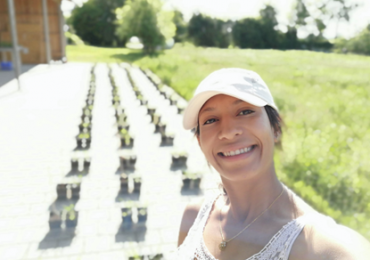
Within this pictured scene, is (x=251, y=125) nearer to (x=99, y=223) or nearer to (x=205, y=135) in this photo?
(x=205, y=135)

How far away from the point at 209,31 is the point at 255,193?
32547mm

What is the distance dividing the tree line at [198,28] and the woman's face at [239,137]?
15.8 metres

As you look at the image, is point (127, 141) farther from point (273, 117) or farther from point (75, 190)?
point (273, 117)

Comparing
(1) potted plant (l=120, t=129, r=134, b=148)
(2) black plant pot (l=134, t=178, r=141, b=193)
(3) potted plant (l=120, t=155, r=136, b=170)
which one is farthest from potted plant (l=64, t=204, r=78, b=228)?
(1) potted plant (l=120, t=129, r=134, b=148)

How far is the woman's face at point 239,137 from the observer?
1426mm

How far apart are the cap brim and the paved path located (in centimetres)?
31

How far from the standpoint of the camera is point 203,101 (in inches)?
59.4

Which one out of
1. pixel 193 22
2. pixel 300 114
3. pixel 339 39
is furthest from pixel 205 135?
A: pixel 193 22

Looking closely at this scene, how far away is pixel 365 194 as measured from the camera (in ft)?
15.9

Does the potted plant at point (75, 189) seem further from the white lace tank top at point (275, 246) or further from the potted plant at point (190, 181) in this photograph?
the white lace tank top at point (275, 246)

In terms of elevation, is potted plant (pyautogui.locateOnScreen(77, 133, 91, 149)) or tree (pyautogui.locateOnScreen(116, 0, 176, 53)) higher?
tree (pyautogui.locateOnScreen(116, 0, 176, 53))

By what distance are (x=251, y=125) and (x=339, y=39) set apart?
23.9 metres

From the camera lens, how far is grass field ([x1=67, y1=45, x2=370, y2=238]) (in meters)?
5.00

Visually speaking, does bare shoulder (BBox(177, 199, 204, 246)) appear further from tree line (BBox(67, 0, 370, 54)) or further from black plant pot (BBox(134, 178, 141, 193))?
tree line (BBox(67, 0, 370, 54))
